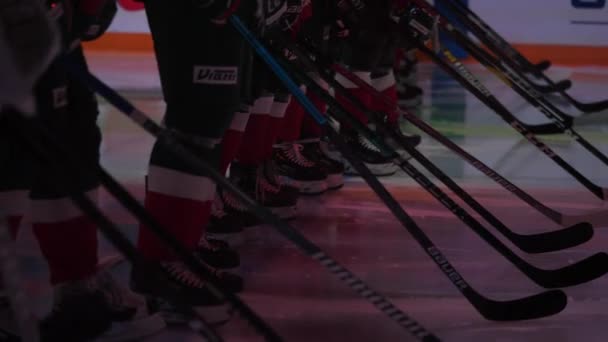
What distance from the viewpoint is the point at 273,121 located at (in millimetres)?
2523

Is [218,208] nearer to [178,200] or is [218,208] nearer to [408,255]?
[408,255]

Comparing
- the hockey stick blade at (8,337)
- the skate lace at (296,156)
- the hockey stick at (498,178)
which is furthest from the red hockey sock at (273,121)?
the hockey stick blade at (8,337)

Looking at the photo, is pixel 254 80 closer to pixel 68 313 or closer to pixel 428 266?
pixel 428 266

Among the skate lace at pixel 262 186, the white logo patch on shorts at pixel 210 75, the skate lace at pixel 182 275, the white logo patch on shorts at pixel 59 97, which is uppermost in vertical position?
the white logo patch on shorts at pixel 210 75

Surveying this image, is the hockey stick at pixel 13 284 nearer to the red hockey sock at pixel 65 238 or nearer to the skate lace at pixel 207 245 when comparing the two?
the red hockey sock at pixel 65 238

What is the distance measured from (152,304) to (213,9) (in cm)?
52

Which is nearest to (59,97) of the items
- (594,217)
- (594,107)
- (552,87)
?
(594,217)

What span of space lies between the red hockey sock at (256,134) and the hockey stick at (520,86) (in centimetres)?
67

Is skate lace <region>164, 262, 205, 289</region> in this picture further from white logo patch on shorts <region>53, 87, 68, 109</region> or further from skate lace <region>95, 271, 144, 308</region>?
white logo patch on shorts <region>53, 87, 68, 109</region>

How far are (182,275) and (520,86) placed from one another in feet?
5.75

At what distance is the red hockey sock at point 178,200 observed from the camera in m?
1.67

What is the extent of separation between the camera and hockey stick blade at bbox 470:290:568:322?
180cm

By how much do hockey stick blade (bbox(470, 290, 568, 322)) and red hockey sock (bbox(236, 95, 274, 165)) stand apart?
31.3 inches

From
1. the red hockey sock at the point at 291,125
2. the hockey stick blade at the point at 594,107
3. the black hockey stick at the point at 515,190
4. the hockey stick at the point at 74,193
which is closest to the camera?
the hockey stick at the point at 74,193
